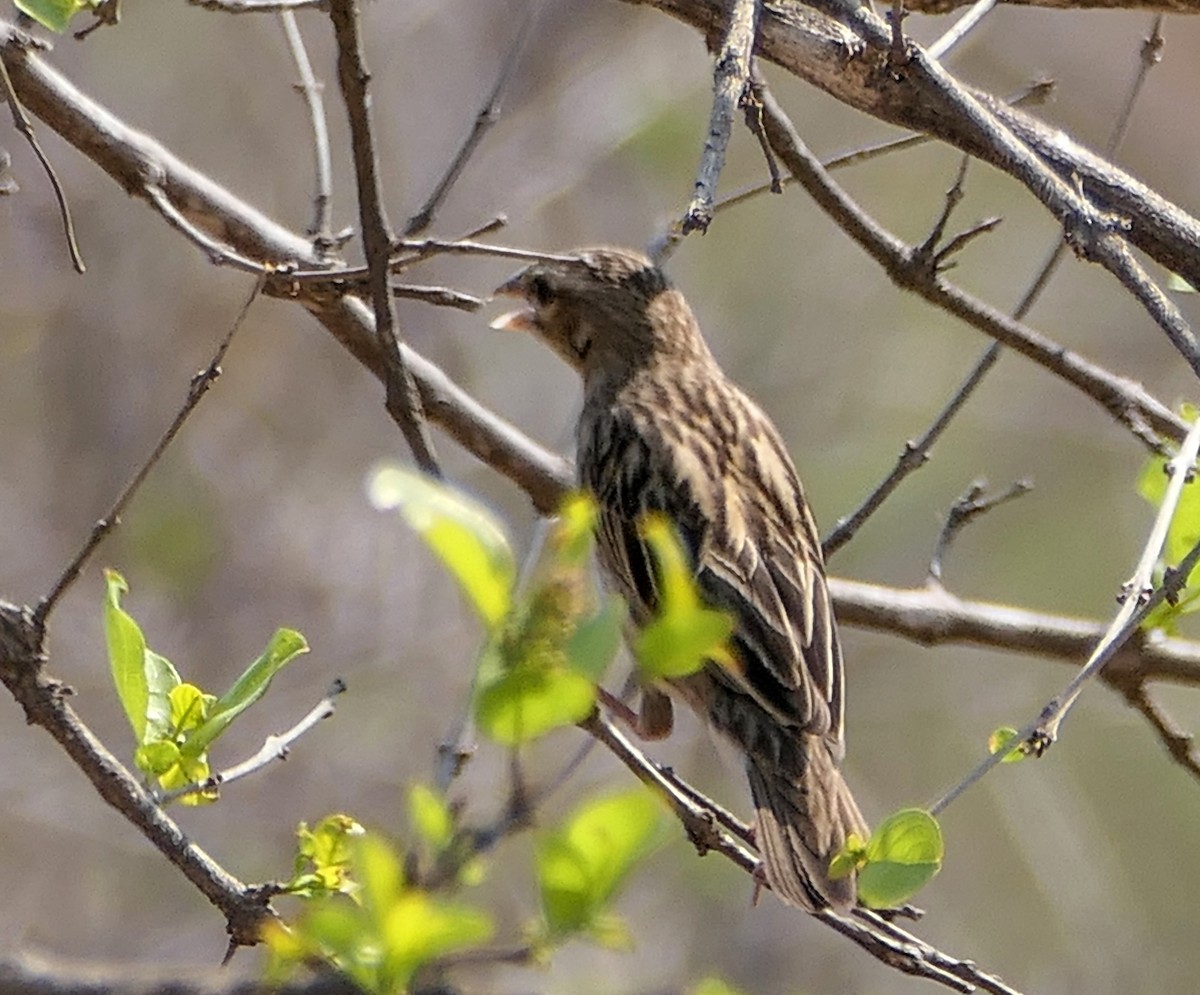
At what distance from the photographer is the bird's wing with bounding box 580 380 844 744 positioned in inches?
144

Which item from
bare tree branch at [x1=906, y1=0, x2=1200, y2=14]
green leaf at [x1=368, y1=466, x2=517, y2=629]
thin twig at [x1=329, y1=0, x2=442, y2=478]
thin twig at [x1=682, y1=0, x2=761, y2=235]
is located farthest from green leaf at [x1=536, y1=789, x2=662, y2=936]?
bare tree branch at [x1=906, y1=0, x2=1200, y2=14]

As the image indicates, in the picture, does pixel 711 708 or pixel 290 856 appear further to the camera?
pixel 290 856

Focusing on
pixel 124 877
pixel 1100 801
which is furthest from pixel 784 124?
pixel 1100 801

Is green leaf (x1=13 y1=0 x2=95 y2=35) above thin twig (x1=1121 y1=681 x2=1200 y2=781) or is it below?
below

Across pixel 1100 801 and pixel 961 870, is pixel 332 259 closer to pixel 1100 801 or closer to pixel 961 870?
pixel 961 870

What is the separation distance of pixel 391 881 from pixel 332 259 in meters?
2.30

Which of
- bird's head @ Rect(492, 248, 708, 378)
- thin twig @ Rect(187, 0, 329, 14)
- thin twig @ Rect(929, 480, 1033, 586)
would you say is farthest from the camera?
bird's head @ Rect(492, 248, 708, 378)

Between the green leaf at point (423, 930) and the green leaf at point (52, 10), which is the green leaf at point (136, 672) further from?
the green leaf at point (423, 930)

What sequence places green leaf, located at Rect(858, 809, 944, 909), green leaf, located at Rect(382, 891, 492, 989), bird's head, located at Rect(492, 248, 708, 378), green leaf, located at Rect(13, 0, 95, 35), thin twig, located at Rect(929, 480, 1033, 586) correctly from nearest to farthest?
green leaf, located at Rect(382, 891, 492, 989)
green leaf, located at Rect(858, 809, 944, 909)
green leaf, located at Rect(13, 0, 95, 35)
thin twig, located at Rect(929, 480, 1033, 586)
bird's head, located at Rect(492, 248, 708, 378)

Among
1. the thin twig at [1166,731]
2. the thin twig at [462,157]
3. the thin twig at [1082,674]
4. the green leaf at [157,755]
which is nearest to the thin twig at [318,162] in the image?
the thin twig at [462,157]

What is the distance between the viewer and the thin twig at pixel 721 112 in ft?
6.49

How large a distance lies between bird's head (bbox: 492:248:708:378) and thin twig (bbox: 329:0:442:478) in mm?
1634

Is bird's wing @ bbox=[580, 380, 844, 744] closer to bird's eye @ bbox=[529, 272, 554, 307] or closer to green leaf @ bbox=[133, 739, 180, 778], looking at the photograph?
bird's eye @ bbox=[529, 272, 554, 307]

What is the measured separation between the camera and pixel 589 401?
4461 millimetres
